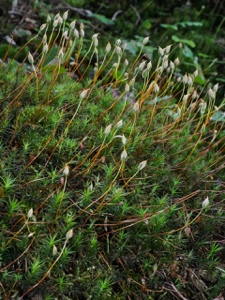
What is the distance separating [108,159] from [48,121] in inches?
15.1

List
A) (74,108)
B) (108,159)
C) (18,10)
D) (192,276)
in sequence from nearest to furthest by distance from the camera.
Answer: (192,276) → (108,159) → (74,108) → (18,10)

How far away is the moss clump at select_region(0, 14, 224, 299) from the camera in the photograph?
1621 mm

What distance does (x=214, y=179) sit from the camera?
240 cm

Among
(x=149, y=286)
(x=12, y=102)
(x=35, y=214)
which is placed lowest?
(x=149, y=286)

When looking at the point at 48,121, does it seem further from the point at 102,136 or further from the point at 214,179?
the point at 214,179

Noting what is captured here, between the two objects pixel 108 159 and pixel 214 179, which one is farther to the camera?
pixel 214 179

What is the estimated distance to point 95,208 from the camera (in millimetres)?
1868

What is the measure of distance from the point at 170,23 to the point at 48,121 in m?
2.66

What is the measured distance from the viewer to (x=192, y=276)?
73.8 inches

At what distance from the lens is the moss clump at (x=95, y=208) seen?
1.62m

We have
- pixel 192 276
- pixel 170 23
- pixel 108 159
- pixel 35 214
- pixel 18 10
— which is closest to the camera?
pixel 35 214

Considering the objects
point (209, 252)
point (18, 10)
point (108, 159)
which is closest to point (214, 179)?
point (209, 252)

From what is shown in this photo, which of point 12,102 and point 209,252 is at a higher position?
point 12,102

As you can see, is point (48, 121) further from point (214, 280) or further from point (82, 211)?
point (214, 280)
